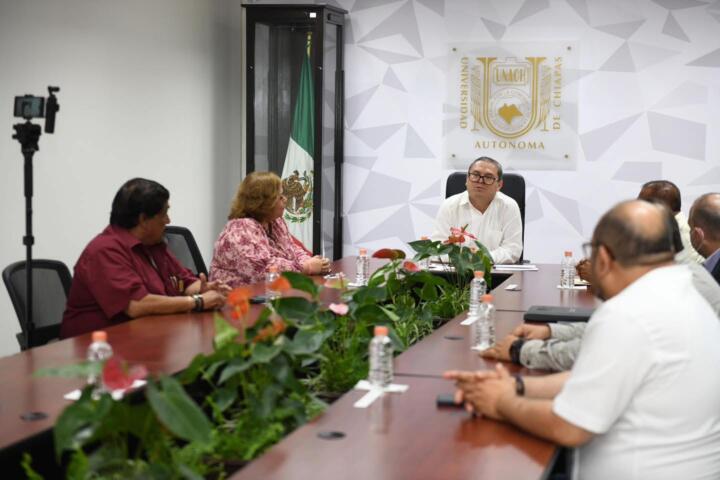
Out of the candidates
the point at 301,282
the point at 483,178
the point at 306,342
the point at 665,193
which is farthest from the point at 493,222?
the point at 306,342

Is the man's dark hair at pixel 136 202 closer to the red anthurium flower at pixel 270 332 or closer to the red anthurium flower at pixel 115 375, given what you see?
the red anthurium flower at pixel 270 332

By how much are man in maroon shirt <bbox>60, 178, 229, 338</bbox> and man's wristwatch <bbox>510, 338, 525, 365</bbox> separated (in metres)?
1.45

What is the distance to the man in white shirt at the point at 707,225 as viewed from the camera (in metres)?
4.02

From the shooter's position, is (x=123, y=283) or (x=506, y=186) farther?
(x=506, y=186)

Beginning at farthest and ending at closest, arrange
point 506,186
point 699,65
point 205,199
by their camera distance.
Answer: point 205,199
point 699,65
point 506,186

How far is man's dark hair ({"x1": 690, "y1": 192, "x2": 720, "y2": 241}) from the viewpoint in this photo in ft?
13.2

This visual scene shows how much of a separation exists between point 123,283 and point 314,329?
4.25 ft

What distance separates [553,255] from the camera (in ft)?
24.6

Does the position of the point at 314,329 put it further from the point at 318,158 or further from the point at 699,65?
the point at 699,65

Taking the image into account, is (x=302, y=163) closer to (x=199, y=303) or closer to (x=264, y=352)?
(x=199, y=303)

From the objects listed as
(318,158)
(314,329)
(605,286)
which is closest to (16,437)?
(314,329)

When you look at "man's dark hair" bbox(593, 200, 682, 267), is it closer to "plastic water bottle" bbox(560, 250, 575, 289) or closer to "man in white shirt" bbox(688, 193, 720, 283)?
"man in white shirt" bbox(688, 193, 720, 283)

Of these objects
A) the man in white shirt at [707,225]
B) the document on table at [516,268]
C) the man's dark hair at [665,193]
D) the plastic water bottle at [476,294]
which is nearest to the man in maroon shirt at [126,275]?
the plastic water bottle at [476,294]

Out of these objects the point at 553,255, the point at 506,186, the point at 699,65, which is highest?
the point at 699,65
